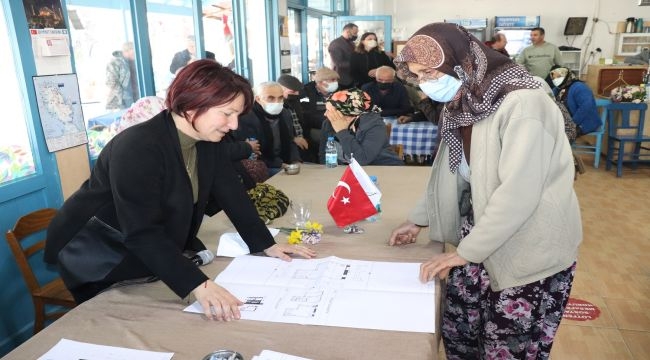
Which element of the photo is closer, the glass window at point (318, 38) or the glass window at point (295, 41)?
the glass window at point (295, 41)

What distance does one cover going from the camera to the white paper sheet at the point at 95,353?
1034 millimetres

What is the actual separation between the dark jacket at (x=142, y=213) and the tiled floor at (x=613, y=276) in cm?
179

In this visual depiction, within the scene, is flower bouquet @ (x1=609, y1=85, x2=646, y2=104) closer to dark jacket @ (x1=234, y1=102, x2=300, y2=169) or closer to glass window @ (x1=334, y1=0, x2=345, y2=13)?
dark jacket @ (x1=234, y1=102, x2=300, y2=169)

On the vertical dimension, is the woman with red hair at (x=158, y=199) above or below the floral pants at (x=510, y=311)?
above

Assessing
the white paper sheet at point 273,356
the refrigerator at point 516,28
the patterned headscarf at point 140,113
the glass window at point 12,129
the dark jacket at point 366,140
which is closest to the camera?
the white paper sheet at point 273,356

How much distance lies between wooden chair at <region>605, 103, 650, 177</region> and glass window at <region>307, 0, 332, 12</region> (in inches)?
166

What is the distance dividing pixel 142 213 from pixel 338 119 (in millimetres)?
1734

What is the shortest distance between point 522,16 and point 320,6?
4608 mm

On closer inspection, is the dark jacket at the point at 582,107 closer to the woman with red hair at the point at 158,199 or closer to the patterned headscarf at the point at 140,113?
the patterned headscarf at the point at 140,113

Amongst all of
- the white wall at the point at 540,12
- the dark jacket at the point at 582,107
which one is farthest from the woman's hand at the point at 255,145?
the white wall at the point at 540,12

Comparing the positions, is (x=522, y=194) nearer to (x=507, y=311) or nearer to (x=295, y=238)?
(x=507, y=311)

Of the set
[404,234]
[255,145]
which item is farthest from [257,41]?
[404,234]

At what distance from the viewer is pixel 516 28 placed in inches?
386

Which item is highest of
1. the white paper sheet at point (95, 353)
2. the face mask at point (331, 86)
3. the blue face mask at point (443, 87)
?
the blue face mask at point (443, 87)
